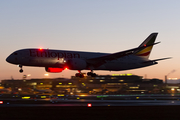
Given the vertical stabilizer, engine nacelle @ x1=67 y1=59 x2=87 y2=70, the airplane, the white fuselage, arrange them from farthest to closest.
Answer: the vertical stabilizer, engine nacelle @ x1=67 y1=59 x2=87 y2=70, the airplane, the white fuselage

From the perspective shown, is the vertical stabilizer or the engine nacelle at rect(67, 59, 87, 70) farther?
the vertical stabilizer

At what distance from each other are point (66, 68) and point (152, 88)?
280 ft

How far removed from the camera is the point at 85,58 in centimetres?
4716

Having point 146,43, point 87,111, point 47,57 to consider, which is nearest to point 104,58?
point 47,57

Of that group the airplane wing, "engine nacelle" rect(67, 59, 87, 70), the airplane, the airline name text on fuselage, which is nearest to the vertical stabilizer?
the airplane

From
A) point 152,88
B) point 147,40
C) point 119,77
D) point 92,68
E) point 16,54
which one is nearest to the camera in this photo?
point 16,54

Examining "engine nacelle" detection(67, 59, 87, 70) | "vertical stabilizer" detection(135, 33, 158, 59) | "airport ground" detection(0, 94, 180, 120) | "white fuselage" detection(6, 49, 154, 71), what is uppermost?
"vertical stabilizer" detection(135, 33, 158, 59)

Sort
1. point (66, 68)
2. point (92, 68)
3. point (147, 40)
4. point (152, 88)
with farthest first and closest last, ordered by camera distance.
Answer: point (152, 88) → point (147, 40) → point (92, 68) → point (66, 68)

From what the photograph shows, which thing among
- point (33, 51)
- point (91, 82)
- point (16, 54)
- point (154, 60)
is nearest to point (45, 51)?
point (33, 51)

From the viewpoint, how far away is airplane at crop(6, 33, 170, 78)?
1629 inches

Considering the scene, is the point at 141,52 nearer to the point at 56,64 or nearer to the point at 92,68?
the point at 92,68

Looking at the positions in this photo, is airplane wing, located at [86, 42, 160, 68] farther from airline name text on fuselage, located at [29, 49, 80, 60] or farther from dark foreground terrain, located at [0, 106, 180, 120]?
dark foreground terrain, located at [0, 106, 180, 120]

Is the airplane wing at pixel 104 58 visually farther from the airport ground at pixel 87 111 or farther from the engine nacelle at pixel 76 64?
the airport ground at pixel 87 111

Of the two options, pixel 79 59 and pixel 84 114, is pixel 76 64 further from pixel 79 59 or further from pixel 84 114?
pixel 84 114
